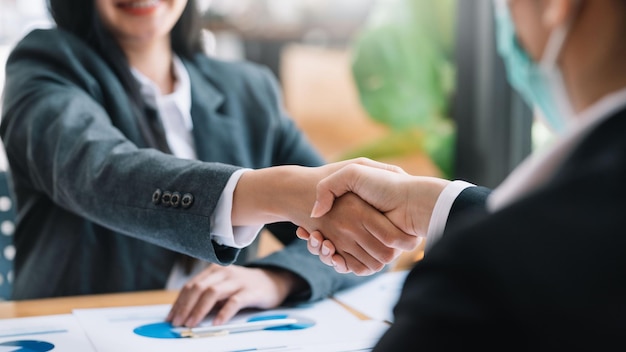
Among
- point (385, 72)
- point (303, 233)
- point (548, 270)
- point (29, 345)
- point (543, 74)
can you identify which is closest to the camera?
point (548, 270)

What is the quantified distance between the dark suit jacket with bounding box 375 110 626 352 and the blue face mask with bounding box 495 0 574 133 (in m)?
0.10

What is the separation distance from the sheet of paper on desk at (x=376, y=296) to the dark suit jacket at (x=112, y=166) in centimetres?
3

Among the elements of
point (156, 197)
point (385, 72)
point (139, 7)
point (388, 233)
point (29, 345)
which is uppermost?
point (385, 72)

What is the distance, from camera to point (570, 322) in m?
0.57

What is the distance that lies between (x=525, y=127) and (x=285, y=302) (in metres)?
2.15

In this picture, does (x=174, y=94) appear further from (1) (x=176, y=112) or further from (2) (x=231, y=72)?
(2) (x=231, y=72)

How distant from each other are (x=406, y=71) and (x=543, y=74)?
2.60m

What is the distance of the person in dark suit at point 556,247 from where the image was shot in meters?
0.56

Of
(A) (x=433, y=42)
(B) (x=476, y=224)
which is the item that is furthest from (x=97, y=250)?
(A) (x=433, y=42)

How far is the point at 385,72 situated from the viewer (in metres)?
3.31

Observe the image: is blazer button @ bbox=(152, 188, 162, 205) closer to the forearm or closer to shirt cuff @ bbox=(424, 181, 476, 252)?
the forearm

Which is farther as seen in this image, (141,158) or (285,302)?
(285,302)

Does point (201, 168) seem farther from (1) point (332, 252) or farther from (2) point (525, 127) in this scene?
(2) point (525, 127)

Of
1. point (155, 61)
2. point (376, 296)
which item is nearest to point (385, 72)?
point (155, 61)
